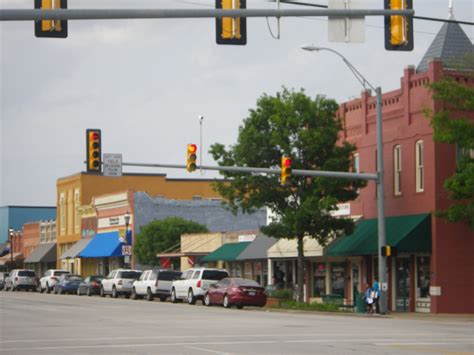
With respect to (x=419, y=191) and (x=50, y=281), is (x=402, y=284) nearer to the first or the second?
(x=419, y=191)

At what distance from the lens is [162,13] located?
17.8 m

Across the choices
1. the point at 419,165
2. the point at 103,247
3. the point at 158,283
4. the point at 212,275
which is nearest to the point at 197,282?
the point at 212,275

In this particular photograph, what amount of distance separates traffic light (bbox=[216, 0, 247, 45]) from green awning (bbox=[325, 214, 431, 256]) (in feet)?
83.9

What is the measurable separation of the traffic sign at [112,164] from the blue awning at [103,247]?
36.6 meters

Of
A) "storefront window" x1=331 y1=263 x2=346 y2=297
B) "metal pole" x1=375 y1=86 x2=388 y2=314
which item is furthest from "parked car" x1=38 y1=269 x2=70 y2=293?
"metal pole" x1=375 y1=86 x2=388 y2=314

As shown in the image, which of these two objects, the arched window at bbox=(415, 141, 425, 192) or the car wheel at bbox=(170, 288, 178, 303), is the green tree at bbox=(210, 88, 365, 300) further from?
the car wheel at bbox=(170, 288, 178, 303)

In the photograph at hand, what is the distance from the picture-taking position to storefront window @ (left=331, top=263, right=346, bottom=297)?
49969mm

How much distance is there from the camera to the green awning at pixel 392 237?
4266 centimetres

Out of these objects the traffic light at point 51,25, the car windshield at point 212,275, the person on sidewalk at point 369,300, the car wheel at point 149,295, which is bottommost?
the car wheel at point 149,295

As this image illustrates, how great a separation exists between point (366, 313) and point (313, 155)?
26.2 feet

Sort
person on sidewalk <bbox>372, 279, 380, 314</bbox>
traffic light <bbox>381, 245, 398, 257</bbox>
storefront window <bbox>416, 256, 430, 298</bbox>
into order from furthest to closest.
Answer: storefront window <bbox>416, 256, 430, 298</bbox> → person on sidewalk <bbox>372, 279, 380, 314</bbox> → traffic light <bbox>381, 245, 398, 257</bbox>

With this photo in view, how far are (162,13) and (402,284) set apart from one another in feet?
97.8

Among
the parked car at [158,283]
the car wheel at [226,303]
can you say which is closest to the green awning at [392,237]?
the car wheel at [226,303]

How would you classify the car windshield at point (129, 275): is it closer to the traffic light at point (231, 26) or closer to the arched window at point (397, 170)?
the arched window at point (397, 170)
